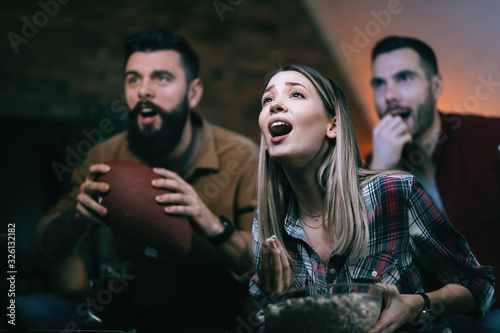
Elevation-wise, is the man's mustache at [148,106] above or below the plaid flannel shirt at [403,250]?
above

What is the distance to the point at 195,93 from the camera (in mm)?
2785

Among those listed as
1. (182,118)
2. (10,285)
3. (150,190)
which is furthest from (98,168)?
(10,285)

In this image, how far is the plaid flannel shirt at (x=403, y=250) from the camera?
1500mm

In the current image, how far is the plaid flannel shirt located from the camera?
1500 millimetres

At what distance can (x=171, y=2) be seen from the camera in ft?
10.2

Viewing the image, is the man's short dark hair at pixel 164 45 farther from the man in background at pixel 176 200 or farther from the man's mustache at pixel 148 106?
the man's mustache at pixel 148 106

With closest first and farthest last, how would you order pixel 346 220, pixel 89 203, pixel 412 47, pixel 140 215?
pixel 346 220
pixel 140 215
pixel 89 203
pixel 412 47

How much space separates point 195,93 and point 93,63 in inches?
25.2

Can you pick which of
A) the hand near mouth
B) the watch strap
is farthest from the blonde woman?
the hand near mouth

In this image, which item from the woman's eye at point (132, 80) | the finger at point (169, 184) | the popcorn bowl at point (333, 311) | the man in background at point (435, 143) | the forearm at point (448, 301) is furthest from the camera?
the woman's eye at point (132, 80)

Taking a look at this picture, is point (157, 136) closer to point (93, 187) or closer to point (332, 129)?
point (93, 187)

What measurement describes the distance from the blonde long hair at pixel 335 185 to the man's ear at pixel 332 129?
0.07 feet

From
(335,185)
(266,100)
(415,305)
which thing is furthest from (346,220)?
(266,100)

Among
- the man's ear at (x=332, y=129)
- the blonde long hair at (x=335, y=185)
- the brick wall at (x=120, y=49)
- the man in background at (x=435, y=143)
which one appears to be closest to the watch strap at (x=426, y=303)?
the blonde long hair at (x=335, y=185)
